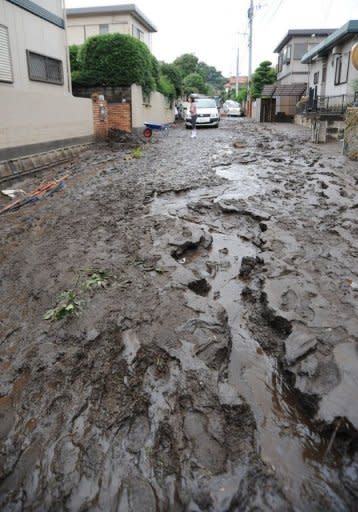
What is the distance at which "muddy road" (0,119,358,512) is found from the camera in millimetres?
2012

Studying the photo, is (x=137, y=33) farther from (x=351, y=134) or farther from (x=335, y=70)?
(x=351, y=134)

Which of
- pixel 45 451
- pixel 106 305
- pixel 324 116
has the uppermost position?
pixel 324 116

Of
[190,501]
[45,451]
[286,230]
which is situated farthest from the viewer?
[286,230]

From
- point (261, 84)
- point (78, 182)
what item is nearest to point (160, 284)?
point (78, 182)

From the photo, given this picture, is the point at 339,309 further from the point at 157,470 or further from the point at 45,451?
the point at 45,451

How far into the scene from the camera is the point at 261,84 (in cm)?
3909

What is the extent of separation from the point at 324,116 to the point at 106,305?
14.9 meters

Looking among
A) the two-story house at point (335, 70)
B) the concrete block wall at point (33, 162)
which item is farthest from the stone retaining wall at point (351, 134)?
the concrete block wall at point (33, 162)

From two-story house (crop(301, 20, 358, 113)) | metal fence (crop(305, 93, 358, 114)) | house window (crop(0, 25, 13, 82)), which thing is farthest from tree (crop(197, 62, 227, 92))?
house window (crop(0, 25, 13, 82))

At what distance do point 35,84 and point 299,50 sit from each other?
85.0 feet

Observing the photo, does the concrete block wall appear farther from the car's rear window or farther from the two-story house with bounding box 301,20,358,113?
the car's rear window

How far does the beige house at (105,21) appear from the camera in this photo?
76.7ft

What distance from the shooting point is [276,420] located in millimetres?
2400

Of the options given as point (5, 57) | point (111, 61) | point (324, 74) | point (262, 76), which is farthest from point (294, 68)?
point (5, 57)
